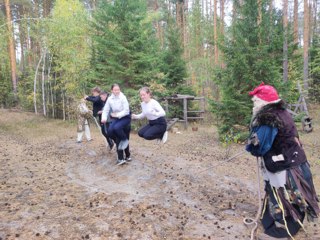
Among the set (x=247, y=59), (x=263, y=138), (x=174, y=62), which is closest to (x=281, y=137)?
(x=263, y=138)

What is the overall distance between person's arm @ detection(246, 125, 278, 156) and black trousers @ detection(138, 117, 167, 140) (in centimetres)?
286

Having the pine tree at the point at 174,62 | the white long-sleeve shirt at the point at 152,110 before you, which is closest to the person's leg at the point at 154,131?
the white long-sleeve shirt at the point at 152,110

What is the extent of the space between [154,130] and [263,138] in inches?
119

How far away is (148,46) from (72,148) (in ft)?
24.4

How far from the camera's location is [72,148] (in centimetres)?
985

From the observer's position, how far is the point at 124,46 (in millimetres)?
14656

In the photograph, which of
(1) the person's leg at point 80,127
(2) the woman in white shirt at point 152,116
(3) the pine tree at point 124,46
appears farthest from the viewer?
(3) the pine tree at point 124,46

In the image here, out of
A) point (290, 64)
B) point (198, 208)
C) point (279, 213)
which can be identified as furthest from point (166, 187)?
point (290, 64)

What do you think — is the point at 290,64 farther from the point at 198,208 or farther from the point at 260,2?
the point at 198,208

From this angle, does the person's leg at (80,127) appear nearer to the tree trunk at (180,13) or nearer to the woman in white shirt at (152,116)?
the woman in white shirt at (152,116)

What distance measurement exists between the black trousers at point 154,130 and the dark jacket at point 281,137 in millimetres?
2846

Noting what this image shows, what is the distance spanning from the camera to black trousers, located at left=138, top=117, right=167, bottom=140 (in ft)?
20.8

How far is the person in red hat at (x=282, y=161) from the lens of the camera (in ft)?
12.0

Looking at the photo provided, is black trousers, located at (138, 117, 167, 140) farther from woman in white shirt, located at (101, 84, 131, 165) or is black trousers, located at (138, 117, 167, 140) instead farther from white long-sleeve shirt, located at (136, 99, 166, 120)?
woman in white shirt, located at (101, 84, 131, 165)
